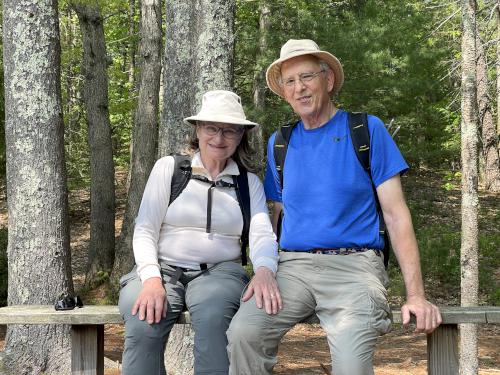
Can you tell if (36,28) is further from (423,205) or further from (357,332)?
(423,205)

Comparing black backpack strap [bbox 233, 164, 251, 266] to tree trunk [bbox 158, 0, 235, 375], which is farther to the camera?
tree trunk [bbox 158, 0, 235, 375]

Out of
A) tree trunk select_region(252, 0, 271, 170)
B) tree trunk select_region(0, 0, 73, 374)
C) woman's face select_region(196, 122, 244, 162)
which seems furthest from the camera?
tree trunk select_region(252, 0, 271, 170)

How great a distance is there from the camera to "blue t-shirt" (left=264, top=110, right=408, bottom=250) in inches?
134

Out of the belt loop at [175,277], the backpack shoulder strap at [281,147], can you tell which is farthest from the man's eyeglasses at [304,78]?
the belt loop at [175,277]

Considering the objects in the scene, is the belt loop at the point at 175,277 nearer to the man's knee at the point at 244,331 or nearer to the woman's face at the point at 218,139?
the man's knee at the point at 244,331

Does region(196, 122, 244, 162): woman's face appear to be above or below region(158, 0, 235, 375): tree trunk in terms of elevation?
below

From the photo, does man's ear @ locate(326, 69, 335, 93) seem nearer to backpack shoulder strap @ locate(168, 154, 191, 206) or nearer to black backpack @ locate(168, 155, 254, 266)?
black backpack @ locate(168, 155, 254, 266)

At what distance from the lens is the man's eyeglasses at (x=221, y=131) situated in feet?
11.8

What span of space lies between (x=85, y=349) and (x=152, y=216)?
3.08 ft

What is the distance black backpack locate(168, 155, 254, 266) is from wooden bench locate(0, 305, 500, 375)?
0.57m

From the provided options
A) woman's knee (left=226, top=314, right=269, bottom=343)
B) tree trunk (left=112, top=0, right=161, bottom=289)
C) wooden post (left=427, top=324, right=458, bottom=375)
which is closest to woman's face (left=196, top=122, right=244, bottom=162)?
woman's knee (left=226, top=314, right=269, bottom=343)

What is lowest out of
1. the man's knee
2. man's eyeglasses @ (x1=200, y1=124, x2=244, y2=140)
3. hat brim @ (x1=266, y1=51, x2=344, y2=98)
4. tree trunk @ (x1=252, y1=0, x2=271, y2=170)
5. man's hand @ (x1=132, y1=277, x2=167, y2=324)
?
the man's knee

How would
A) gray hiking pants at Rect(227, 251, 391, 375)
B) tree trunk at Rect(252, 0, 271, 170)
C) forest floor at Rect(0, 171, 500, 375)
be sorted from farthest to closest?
tree trunk at Rect(252, 0, 271, 170), forest floor at Rect(0, 171, 500, 375), gray hiking pants at Rect(227, 251, 391, 375)

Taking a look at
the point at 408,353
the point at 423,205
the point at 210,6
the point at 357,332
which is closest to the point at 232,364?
the point at 357,332
